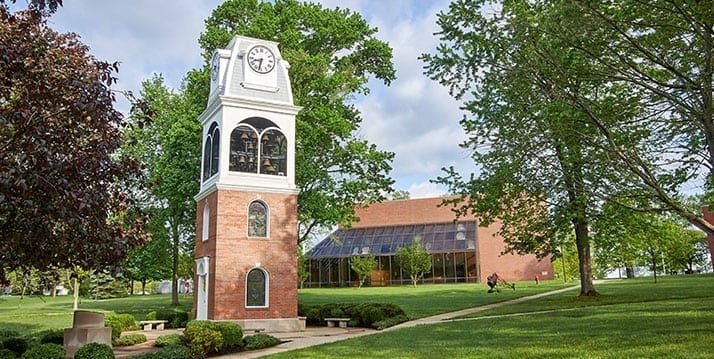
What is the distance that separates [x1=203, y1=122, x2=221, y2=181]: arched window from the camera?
20250mm

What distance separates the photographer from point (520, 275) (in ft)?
170

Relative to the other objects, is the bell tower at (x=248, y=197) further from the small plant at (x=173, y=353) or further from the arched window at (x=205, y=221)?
the small plant at (x=173, y=353)

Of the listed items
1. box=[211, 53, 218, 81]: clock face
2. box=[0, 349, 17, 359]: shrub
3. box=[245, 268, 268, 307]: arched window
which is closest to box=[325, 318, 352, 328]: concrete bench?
box=[245, 268, 268, 307]: arched window

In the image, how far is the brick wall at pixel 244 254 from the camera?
1856cm

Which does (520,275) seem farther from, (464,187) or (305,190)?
(464,187)

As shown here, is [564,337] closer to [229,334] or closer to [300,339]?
[300,339]

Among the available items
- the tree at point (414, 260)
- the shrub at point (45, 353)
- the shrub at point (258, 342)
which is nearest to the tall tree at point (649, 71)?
the shrub at point (258, 342)

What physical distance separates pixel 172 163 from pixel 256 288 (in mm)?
9661

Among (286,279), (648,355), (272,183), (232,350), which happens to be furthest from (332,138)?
(648,355)

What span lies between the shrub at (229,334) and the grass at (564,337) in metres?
2.36

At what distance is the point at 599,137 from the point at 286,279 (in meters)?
11.9

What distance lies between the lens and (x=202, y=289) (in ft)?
65.3

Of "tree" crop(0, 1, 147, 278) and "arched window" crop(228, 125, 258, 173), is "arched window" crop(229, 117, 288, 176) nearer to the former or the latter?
"arched window" crop(228, 125, 258, 173)

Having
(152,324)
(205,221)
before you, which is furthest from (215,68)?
(152,324)
